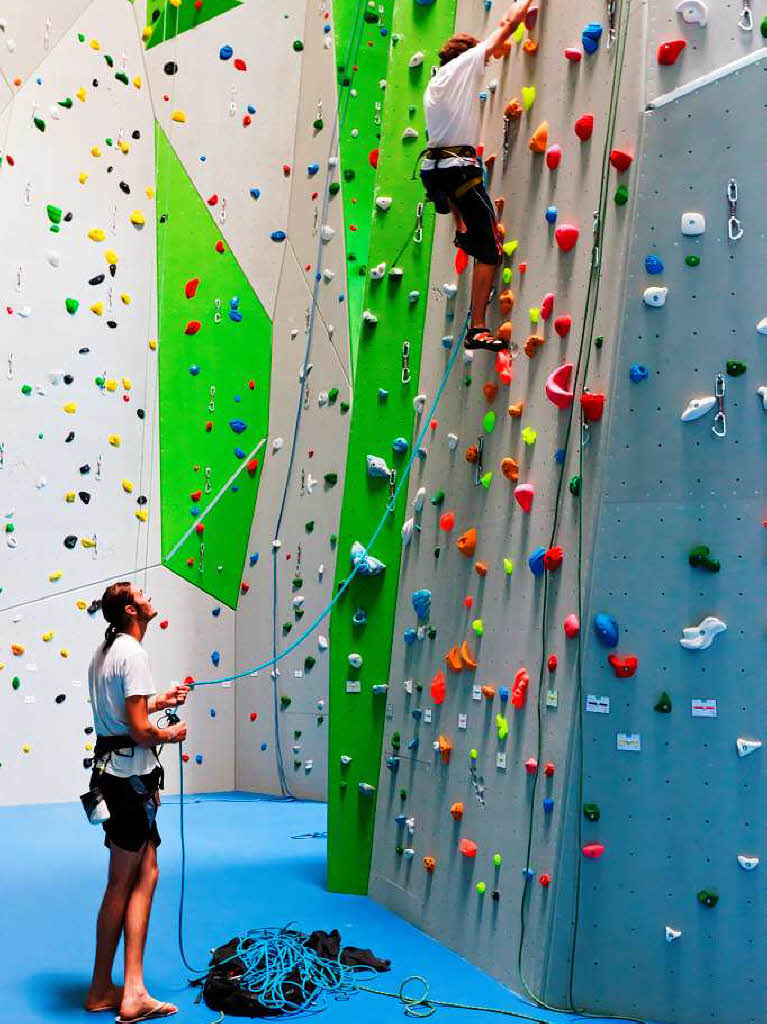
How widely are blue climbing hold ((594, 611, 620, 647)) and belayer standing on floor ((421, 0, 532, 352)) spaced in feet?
3.86

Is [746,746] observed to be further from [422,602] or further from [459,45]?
[459,45]

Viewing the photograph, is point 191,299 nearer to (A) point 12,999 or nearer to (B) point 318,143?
(B) point 318,143

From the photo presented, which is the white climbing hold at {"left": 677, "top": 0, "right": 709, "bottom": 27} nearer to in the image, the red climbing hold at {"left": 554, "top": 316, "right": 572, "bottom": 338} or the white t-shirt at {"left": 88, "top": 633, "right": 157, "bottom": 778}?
the red climbing hold at {"left": 554, "top": 316, "right": 572, "bottom": 338}

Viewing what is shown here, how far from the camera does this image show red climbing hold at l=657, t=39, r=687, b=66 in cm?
366

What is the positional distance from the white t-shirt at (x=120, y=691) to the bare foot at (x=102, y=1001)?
72 centimetres

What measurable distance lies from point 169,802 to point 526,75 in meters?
5.19

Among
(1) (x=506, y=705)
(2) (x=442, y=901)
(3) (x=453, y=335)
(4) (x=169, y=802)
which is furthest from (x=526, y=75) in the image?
(4) (x=169, y=802)

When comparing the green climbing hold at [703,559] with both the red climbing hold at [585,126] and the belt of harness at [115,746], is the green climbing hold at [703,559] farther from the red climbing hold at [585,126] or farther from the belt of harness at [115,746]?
the belt of harness at [115,746]

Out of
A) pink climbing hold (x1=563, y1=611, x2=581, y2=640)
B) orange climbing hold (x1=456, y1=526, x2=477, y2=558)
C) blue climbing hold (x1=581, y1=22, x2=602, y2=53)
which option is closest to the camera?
pink climbing hold (x1=563, y1=611, x2=581, y2=640)

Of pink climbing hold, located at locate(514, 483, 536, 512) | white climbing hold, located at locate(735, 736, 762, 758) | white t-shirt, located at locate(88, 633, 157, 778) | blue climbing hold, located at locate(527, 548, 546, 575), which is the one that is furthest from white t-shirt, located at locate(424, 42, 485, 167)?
white climbing hold, located at locate(735, 736, 762, 758)

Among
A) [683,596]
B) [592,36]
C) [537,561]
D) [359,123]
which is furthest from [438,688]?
[359,123]

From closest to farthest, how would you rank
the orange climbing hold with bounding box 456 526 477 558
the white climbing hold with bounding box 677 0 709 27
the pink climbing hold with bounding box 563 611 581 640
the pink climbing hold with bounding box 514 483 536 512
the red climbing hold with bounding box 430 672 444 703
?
the white climbing hold with bounding box 677 0 709 27
the pink climbing hold with bounding box 563 611 581 640
the pink climbing hold with bounding box 514 483 536 512
the orange climbing hold with bounding box 456 526 477 558
the red climbing hold with bounding box 430 672 444 703

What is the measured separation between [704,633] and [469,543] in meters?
1.16

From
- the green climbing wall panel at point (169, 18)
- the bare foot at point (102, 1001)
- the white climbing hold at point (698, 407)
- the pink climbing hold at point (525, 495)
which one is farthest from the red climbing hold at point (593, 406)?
the green climbing wall panel at point (169, 18)
